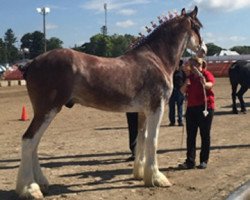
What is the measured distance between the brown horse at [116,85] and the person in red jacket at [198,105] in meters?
0.50

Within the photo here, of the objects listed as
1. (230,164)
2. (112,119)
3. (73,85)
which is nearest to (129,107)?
(73,85)

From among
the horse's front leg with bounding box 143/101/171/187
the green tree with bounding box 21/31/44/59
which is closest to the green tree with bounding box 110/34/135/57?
the green tree with bounding box 21/31/44/59

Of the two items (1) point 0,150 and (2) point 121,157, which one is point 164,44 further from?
(1) point 0,150

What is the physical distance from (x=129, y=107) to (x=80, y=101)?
2.47ft

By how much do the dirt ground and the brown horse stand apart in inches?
17.9

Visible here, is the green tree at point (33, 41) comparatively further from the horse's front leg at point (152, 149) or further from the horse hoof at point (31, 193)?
the horse hoof at point (31, 193)

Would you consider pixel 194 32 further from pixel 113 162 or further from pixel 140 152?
pixel 113 162

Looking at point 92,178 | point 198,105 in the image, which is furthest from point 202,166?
point 92,178

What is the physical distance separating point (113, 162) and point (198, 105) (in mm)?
2093

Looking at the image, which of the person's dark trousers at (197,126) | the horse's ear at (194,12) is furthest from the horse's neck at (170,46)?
the person's dark trousers at (197,126)

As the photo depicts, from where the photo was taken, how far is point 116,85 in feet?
22.4

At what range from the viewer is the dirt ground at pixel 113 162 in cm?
698

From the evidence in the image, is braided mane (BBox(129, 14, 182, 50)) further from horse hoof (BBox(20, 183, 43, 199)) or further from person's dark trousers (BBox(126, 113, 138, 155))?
horse hoof (BBox(20, 183, 43, 199))

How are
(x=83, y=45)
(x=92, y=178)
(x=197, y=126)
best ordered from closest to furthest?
(x=92, y=178)
(x=197, y=126)
(x=83, y=45)
